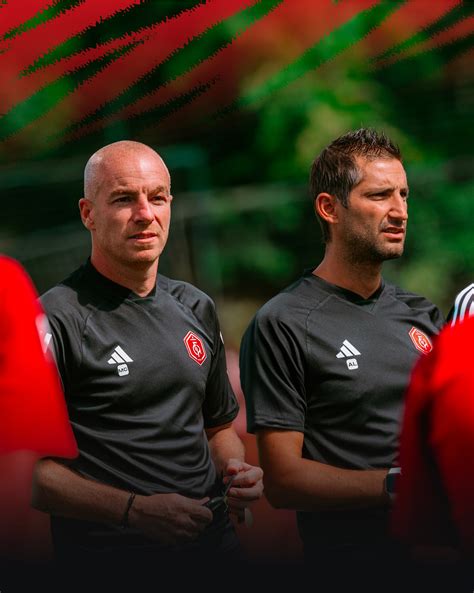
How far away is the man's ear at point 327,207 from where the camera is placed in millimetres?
2826

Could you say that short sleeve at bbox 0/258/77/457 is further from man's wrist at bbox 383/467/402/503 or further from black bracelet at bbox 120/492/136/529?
man's wrist at bbox 383/467/402/503

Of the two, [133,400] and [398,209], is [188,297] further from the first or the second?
[398,209]

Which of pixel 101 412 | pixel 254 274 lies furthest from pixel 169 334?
pixel 254 274

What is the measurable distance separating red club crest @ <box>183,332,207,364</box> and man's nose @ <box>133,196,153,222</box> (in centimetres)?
34

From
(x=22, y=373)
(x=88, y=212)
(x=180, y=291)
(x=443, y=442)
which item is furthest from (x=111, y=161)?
(x=443, y=442)

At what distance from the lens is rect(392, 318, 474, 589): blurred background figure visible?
1605mm

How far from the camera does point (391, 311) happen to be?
285cm

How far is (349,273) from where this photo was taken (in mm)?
2797

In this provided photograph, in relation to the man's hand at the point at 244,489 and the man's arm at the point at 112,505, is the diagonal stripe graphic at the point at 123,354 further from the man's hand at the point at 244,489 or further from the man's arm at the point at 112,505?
the man's hand at the point at 244,489

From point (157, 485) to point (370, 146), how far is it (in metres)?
1.12

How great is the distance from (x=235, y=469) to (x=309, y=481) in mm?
210

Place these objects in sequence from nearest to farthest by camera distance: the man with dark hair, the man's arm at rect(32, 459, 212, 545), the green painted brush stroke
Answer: the man's arm at rect(32, 459, 212, 545), the man with dark hair, the green painted brush stroke

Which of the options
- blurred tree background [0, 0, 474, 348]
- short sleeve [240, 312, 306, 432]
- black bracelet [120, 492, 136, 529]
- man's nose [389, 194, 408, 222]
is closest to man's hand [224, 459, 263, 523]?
short sleeve [240, 312, 306, 432]

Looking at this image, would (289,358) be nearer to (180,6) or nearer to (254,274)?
(254,274)
